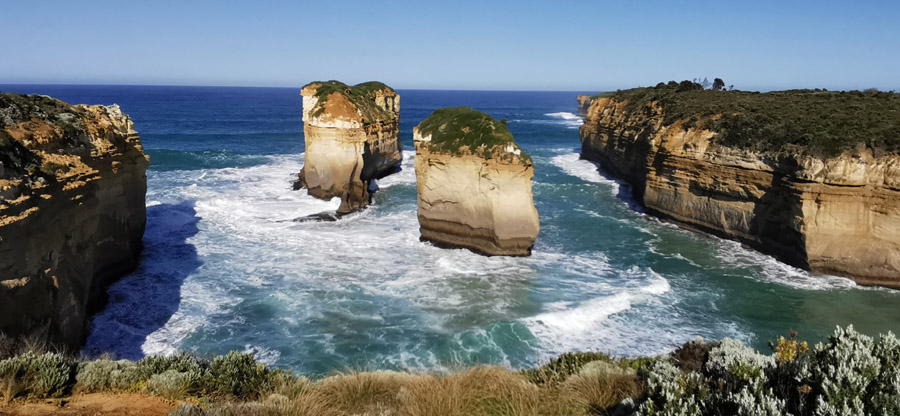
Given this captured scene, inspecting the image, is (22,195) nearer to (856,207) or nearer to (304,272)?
(304,272)

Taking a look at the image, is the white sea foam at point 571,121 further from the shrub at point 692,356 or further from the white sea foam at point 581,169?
the shrub at point 692,356

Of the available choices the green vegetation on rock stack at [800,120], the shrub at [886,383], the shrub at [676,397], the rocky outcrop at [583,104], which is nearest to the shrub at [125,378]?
the shrub at [676,397]

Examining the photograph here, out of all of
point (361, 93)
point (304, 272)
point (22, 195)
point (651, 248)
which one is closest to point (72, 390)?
point (22, 195)

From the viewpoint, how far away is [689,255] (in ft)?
68.0

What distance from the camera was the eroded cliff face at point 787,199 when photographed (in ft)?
59.2

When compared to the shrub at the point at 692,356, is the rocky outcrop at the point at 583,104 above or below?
above

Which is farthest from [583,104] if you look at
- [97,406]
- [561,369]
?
[97,406]

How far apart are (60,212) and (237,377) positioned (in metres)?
8.60

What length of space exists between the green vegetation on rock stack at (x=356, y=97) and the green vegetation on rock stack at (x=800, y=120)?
1711 cm

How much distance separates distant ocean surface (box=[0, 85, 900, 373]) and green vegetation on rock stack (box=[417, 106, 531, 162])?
13.8 feet

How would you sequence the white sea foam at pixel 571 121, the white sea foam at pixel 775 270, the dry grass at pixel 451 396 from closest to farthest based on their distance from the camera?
the dry grass at pixel 451 396 → the white sea foam at pixel 775 270 → the white sea foam at pixel 571 121

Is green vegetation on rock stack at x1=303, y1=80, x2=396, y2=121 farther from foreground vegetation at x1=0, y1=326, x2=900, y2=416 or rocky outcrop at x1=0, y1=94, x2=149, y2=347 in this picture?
foreground vegetation at x1=0, y1=326, x2=900, y2=416

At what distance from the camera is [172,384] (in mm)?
7016

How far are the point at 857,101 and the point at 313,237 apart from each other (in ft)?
85.8
